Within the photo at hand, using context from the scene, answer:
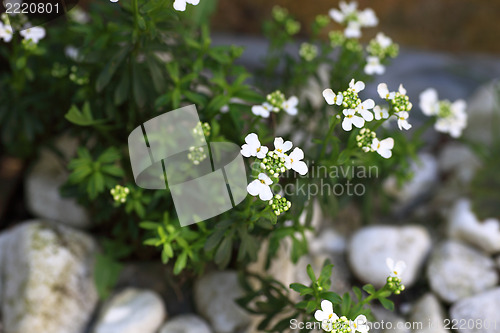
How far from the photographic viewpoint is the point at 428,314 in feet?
8.87

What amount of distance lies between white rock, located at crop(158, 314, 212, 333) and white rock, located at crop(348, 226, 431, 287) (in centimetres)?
93

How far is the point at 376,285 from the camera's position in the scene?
2.94 meters

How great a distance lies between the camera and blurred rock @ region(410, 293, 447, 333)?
261 centimetres

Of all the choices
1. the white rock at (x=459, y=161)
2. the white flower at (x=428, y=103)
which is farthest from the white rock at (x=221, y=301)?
the white rock at (x=459, y=161)

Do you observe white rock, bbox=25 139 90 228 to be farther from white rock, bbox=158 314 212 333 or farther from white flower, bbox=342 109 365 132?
white flower, bbox=342 109 365 132

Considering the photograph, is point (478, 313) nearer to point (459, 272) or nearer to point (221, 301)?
point (459, 272)

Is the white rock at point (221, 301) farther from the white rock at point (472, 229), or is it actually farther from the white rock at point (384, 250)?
the white rock at point (472, 229)

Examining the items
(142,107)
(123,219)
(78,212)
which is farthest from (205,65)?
(78,212)

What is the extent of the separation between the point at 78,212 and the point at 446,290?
7.04ft

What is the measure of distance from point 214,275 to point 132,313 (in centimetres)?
48

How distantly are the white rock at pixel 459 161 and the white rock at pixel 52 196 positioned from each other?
2.41 m

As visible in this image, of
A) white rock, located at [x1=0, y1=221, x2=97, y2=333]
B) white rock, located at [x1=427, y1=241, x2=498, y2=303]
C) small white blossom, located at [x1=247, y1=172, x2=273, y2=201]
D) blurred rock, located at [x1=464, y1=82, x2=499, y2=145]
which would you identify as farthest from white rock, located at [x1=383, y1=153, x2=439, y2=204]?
white rock, located at [x1=0, y1=221, x2=97, y2=333]

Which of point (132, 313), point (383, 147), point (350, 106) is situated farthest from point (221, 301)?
point (350, 106)

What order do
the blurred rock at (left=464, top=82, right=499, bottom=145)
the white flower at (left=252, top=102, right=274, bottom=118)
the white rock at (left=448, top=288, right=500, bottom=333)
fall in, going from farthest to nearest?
the blurred rock at (left=464, top=82, right=499, bottom=145), the white rock at (left=448, top=288, right=500, bottom=333), the white flower at (left=252, top=102, right=274, bottom=118)
